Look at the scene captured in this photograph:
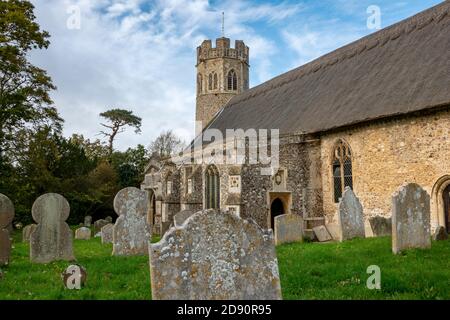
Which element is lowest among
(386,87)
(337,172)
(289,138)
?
(337,172)

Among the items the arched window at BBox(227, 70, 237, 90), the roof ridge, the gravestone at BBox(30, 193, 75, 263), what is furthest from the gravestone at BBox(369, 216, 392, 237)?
the arched window at BBox(227, 70, 237, 90)

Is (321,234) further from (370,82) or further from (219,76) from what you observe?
(219,76)

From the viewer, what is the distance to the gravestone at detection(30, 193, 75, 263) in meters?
8.23

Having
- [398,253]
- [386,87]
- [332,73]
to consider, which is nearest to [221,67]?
[332,73]

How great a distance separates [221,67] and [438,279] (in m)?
29.5

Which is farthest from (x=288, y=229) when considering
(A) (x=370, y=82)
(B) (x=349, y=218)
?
(A) (x=370, y=82)

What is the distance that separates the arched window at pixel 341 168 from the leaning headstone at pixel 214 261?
11740mm

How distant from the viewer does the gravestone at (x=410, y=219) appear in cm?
755

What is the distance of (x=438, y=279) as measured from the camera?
5.29 m

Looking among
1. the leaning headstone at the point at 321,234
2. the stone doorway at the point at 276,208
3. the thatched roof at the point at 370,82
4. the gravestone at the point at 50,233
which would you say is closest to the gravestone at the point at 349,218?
the leaning headstone at the point at 321,234

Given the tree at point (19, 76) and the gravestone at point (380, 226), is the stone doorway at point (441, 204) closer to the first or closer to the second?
the gravestone at point (380, 226)

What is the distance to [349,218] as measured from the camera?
1063 cm

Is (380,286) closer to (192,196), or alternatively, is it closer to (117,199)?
(117,199)

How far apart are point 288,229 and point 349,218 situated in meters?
1.69
